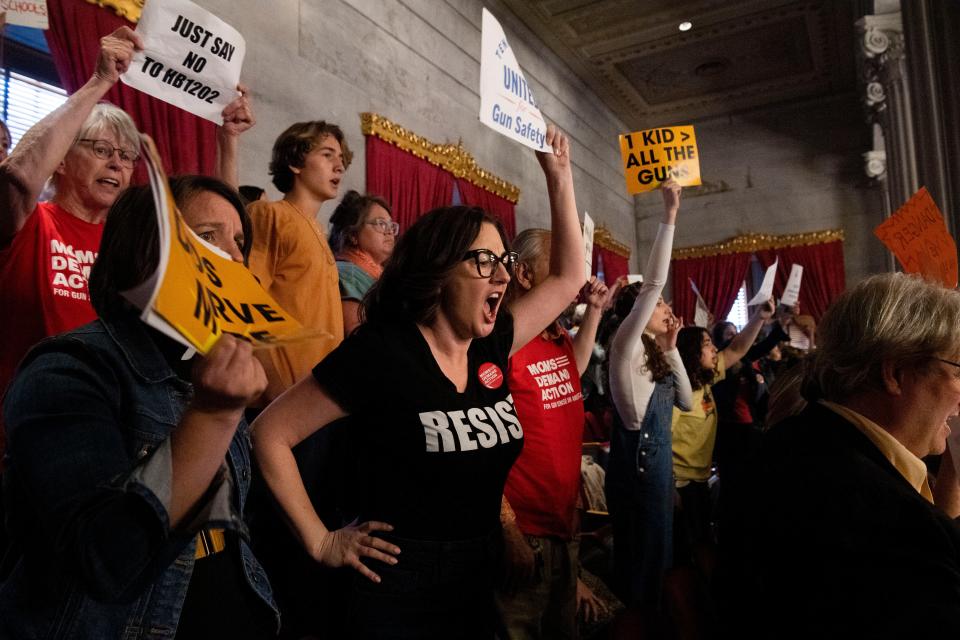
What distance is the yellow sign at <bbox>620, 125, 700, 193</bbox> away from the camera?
10.8 feet

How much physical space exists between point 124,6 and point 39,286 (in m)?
2.84

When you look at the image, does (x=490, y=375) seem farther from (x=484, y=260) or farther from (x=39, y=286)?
(x=39, y=286)

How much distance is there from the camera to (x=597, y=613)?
2.22m

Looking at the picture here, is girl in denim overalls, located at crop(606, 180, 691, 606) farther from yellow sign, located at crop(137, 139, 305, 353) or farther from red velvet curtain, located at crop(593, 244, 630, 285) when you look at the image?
red velvet curtain, located at crop(593, 244, 630, 285)

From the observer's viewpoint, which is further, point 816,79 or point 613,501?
point 816,79

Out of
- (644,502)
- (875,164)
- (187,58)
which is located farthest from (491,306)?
(875,164)

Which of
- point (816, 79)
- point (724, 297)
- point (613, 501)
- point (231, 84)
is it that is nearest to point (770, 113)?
point (816, 79)

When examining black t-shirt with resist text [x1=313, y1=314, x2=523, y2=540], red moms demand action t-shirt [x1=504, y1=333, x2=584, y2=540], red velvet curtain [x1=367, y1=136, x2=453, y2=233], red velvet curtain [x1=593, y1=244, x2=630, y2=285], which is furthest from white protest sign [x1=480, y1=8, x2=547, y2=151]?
red velvet curtain [x1=593, y1=244, x2=630, y2=285]

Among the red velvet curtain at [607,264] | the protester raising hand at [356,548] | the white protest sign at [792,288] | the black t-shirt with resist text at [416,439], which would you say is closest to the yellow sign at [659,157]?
the black t-shirt with resist text at [416,439]

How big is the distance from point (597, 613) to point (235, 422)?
177 centimetres

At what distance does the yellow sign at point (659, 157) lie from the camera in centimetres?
330

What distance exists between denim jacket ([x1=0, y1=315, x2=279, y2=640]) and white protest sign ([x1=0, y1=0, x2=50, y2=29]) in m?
1.58

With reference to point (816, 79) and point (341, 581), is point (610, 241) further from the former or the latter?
point (341, 581)

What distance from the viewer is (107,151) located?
215 centimetres
